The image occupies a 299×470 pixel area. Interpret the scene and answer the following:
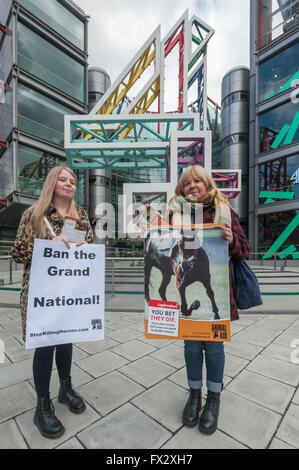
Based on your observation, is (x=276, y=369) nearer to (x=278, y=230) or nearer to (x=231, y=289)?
(x=231, y=289)

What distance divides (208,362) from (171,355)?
1296 millimetres

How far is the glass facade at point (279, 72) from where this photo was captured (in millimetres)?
19031

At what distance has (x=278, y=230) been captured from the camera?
19.5 m

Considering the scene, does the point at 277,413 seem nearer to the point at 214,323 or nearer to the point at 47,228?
the point at 214,323

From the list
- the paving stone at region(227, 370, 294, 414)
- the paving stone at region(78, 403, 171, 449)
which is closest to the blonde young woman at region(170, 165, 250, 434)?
the paving stone at region(78, 403, 171, 449)

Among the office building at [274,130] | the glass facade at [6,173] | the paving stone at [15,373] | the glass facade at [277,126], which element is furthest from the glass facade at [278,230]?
the glass facade at [6,173]

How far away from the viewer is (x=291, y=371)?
250 cm

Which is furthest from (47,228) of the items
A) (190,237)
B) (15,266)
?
(15,266)

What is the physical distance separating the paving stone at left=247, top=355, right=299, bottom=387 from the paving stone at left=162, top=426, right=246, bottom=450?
1088mm

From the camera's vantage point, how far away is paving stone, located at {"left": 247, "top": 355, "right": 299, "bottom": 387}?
237 cm

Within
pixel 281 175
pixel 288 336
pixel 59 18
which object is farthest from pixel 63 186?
pixel 59 18

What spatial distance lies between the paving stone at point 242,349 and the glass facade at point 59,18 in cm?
2636
